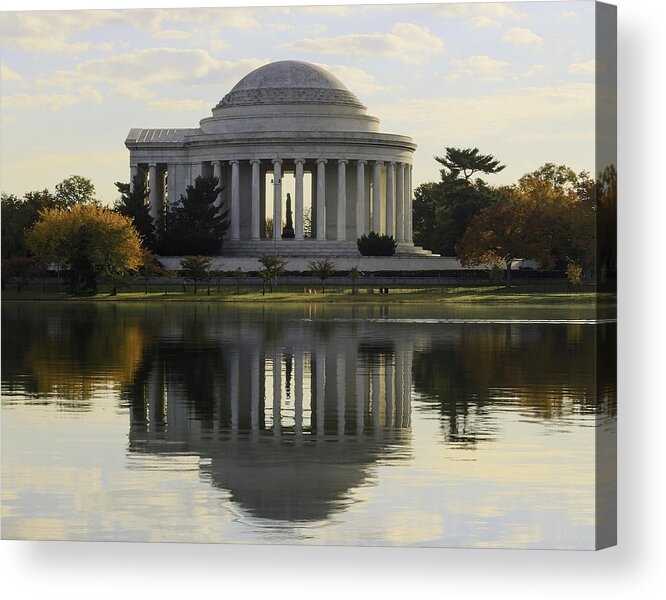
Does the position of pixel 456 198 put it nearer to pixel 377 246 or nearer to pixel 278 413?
pixel 377 246

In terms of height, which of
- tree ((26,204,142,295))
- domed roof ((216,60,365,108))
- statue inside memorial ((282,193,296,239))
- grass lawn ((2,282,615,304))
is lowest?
grass lawn ((2,282,615,304))

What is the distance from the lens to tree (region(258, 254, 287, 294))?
90062 millimetres

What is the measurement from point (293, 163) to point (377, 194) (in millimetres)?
7411

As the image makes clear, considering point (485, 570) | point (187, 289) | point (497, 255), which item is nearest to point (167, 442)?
point (485, 570)

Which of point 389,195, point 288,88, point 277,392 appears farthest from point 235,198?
point 277,392

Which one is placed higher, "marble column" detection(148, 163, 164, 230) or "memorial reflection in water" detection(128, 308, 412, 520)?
"marble column" detection(148, 163, 164, 230)

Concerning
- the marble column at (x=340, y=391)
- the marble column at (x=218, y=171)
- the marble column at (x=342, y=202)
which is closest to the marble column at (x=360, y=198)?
the marble column at (x=342, y=202)

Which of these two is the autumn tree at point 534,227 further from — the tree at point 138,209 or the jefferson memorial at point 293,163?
the jefferson memorial at point 293,163

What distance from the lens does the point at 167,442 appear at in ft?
75.7

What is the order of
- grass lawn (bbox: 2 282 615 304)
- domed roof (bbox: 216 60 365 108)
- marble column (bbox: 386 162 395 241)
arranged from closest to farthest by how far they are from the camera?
grass lawn (bbox: 2 282 615 304) < domed roof (bbox: 216 60 365 108) < marble column (bbox: 386 162 395 241)

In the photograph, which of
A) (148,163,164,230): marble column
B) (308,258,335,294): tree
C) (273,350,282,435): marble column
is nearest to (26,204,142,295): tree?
(308,258,335,294): tree

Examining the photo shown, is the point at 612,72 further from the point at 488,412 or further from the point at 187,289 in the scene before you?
the point at 187,289

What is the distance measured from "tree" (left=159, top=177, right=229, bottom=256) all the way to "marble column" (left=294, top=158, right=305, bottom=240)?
1004 cm

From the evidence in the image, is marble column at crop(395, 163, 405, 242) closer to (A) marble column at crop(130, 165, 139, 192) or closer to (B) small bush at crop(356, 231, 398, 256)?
(B) small bush at crop(356, 231, 398, 256)
